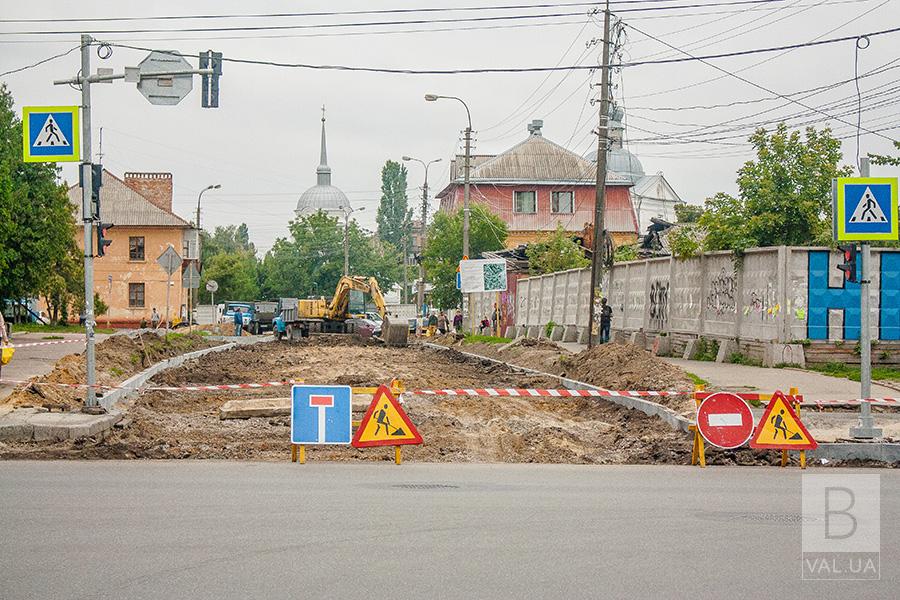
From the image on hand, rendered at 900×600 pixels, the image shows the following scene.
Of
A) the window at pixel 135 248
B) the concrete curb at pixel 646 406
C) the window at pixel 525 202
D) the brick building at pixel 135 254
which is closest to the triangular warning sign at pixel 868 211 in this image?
the concrete curb at pixel 646 406

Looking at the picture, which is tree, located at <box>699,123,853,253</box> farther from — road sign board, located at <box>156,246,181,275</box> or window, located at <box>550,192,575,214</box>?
window, located at <box>550,192,575,214</box>

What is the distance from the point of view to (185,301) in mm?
86562

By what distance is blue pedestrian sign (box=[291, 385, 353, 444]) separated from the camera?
13562 mm

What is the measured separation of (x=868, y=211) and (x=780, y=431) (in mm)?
3110

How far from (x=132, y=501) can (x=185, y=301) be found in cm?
7819

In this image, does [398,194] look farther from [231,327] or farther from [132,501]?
[132,501]

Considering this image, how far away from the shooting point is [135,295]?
267 ft

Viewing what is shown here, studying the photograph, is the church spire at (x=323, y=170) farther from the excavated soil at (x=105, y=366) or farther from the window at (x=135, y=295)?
the excavated soil at (x=105, y=366)

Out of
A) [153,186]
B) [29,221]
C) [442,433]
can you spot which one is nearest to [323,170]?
[153,186]

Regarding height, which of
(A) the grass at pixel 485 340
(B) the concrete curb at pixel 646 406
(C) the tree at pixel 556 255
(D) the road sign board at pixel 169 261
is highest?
(C) the tree at pixel 556 255

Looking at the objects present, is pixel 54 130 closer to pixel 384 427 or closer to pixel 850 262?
pixel 384 427

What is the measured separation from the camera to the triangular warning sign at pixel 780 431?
45.6ft

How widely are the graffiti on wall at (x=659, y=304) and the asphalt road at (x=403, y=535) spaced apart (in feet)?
75.2

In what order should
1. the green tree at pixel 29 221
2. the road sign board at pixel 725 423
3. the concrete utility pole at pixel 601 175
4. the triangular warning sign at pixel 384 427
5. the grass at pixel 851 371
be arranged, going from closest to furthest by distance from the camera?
the triangular warning sign at pixel 384 427 → the road sign board at pixel 725 423 → the grass at pixel 851 371 → the concrete utility pole at pixel 601 175 → the green tree at pixel 29 221
